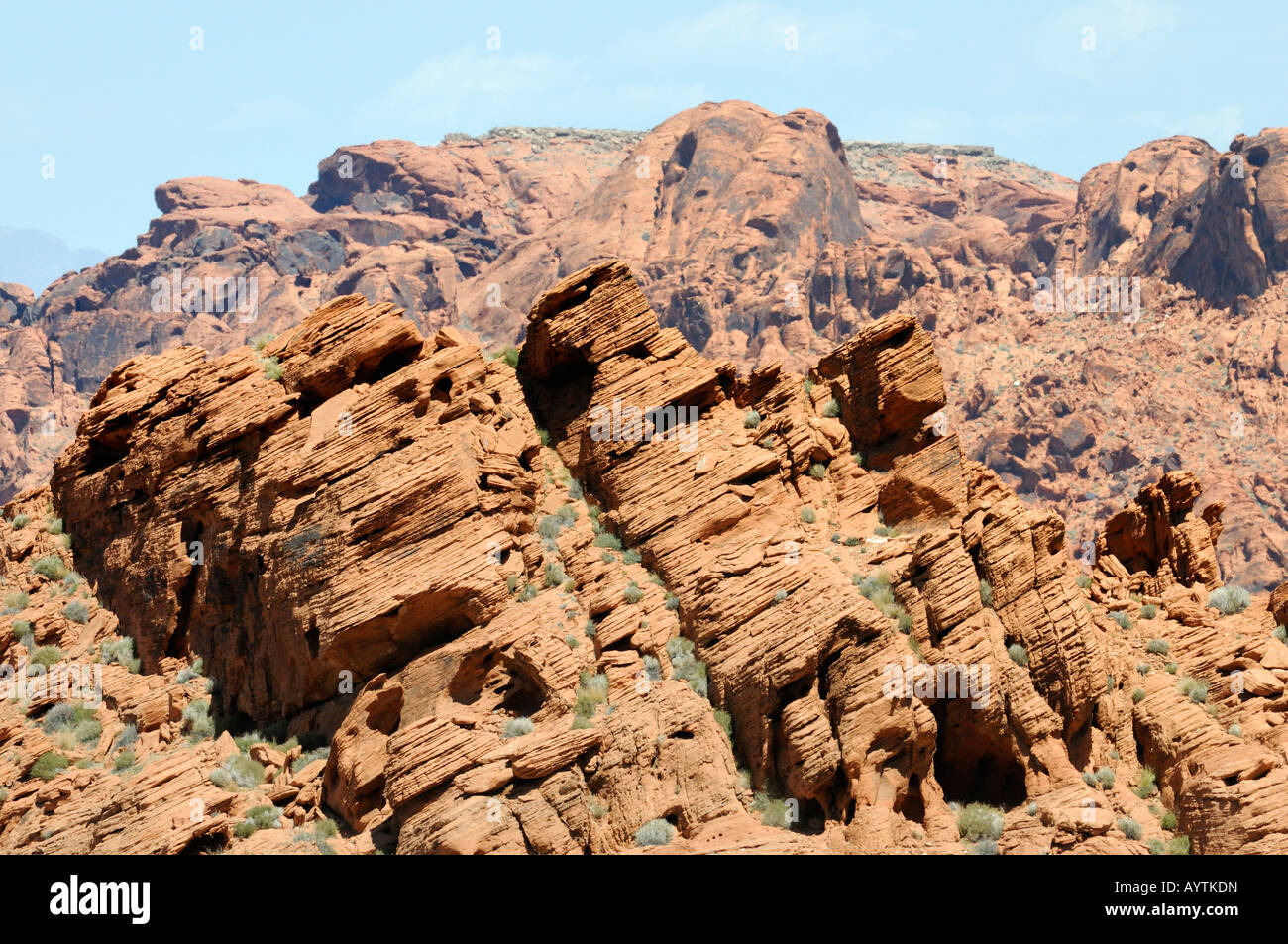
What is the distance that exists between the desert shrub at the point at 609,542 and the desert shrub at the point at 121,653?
11.0 meters

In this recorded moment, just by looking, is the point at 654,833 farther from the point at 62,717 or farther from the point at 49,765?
the point at 62,717

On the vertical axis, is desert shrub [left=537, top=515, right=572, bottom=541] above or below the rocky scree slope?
below

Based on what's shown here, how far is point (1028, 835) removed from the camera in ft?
85.7

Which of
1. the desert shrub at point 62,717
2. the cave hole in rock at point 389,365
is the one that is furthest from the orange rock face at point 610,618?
the desert shrub at point 62,717

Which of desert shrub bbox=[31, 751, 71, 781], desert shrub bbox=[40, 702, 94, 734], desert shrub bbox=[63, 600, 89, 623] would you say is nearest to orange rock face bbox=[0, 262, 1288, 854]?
desert shrub bbox=[31, 751, 71, 781]

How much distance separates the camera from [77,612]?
33.4 metres

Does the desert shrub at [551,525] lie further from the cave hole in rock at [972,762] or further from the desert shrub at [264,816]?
the cave hole in rock at [972,762]

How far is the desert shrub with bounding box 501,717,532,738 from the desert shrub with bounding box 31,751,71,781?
9788 millimetres

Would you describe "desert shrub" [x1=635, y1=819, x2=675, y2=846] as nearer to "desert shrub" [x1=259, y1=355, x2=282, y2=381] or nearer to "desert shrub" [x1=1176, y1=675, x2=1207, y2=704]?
"desert shrub" [x1=1176, y1=675, x2=1207, y2=704]

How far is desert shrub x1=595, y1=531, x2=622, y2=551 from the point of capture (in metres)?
30.8

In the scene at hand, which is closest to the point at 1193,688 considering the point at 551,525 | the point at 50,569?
the point at 551,525

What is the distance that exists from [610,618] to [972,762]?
788 cm

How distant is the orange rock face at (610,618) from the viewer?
26.4 metres

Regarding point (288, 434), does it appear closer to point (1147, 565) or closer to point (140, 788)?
point (140, 788)
